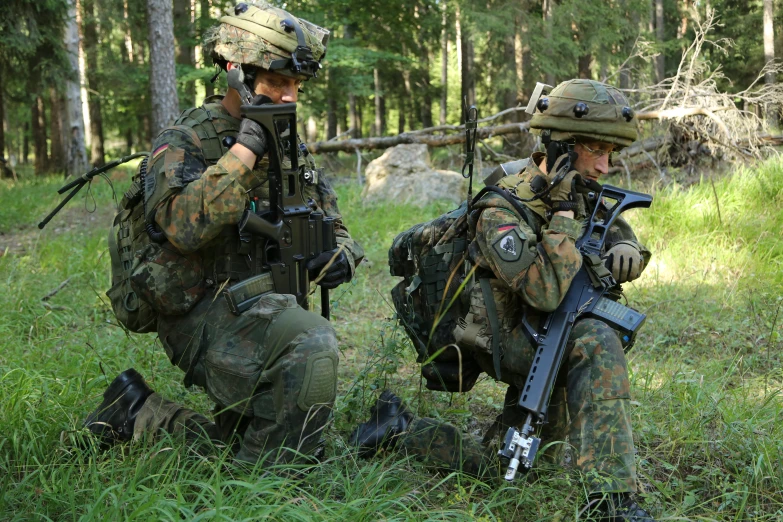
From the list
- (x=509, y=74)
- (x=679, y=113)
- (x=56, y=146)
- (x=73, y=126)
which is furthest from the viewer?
(x=56, y=146)

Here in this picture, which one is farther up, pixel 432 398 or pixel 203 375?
pixel 203 375

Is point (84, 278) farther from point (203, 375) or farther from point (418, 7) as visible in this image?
point (418, 7)

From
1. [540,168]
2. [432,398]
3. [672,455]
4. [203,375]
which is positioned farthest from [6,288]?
[672,455]

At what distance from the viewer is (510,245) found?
2.60m

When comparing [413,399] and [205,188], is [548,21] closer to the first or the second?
[413,399]

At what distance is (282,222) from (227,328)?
0.48 meters

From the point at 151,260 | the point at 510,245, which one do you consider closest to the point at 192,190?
the point at 151,260

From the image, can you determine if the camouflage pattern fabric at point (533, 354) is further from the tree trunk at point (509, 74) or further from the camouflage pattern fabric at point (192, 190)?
the tree trunk at point (509, 74)

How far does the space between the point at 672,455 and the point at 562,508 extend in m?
0.76

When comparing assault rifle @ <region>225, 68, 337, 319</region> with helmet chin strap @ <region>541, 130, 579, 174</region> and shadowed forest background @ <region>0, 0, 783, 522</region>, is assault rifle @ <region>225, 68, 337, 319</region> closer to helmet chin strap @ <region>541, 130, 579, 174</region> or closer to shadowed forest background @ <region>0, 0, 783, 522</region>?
shadowed forest background @ <region>0, 0, 783, 522</region>

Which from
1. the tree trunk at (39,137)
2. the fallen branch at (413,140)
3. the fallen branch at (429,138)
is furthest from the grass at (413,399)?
the tree trunk at (39,137)

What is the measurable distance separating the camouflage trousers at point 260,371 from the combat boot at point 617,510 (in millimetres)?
1005

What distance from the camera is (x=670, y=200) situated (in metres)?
6.13

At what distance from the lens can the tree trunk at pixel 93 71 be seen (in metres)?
14.8
